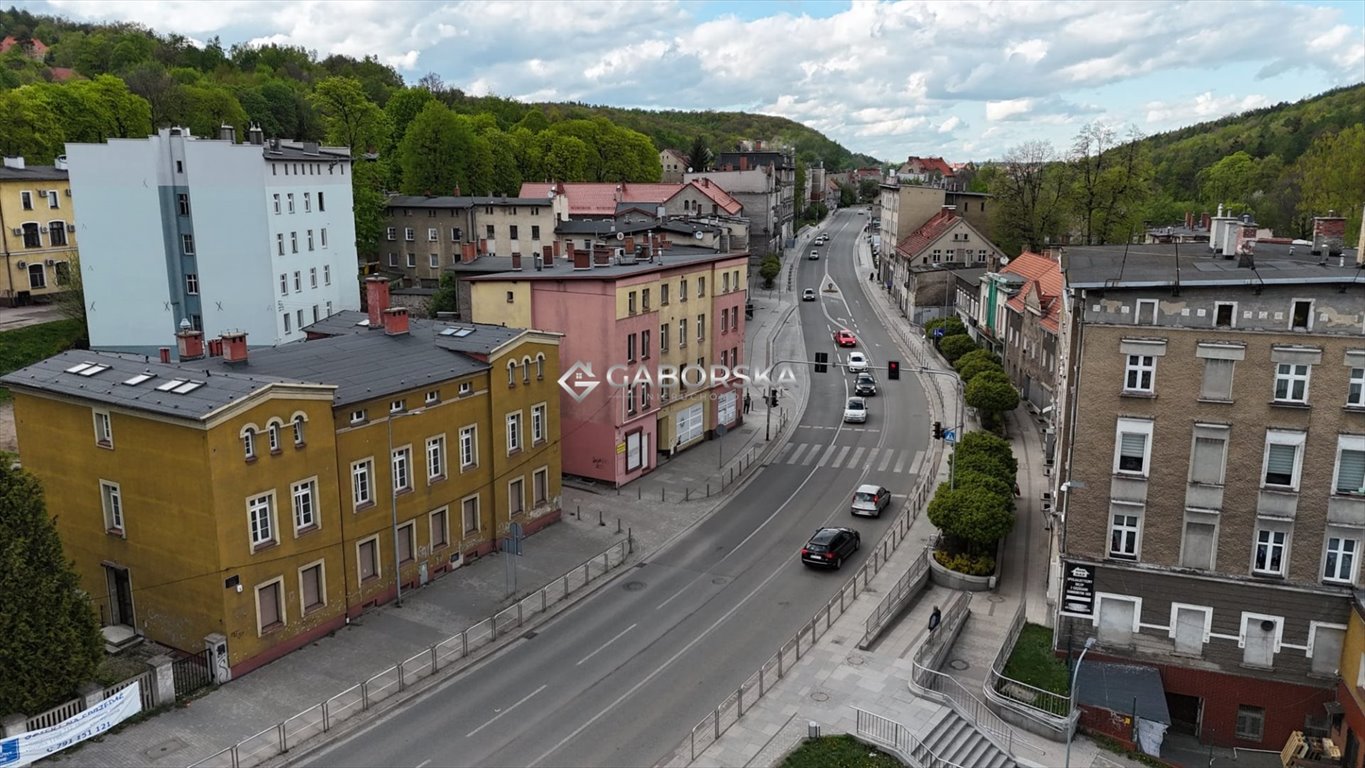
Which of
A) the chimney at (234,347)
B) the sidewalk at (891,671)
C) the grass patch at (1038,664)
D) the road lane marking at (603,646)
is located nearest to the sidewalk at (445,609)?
the road lane marking at (603,646)

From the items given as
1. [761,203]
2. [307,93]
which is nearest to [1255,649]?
[761,203]

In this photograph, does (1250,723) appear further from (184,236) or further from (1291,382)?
(184,236)

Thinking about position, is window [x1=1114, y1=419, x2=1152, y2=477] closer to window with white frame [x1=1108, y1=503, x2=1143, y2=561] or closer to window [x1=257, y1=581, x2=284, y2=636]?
window with white frame [x1=1108, y1=503, x2=1143, y2=561]

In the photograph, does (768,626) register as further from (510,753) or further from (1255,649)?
(1255,649)

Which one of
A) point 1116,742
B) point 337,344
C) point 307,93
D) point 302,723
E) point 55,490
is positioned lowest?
point 1116,742

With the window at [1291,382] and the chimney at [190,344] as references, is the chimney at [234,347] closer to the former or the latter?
the chimney at [190,344]
